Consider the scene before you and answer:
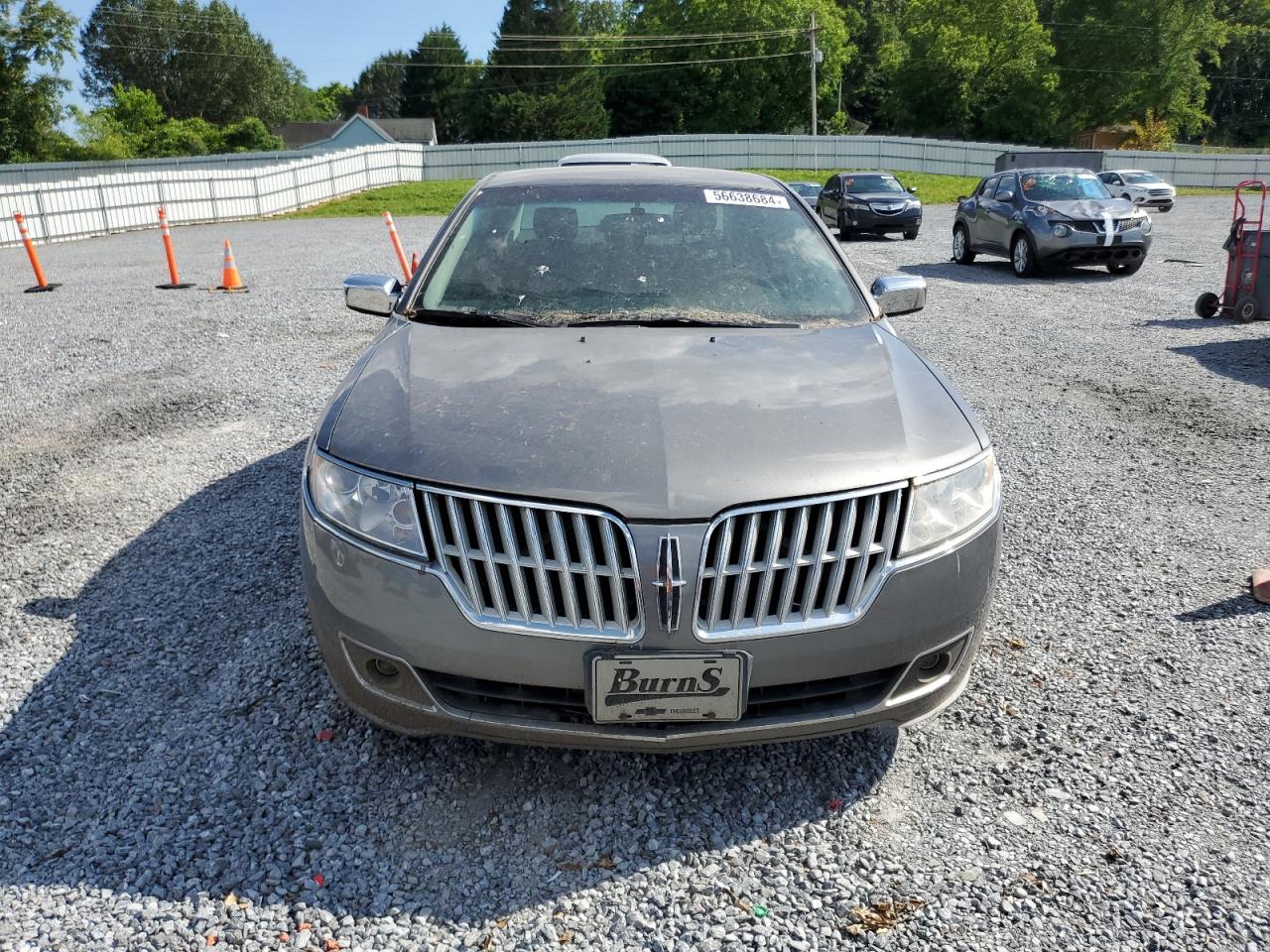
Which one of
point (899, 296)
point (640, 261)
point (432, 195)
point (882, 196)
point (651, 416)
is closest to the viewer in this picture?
point (651, 416)

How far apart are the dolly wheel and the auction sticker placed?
26.9ft

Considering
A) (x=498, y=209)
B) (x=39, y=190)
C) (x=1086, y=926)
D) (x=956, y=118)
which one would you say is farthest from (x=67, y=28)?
(x=1086, y=926)

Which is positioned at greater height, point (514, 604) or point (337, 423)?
point (337, 423)

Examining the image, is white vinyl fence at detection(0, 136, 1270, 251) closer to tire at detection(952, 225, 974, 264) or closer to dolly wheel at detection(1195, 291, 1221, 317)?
tire at detection(952, 225, 974, 264)

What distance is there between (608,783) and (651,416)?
3.45 feet

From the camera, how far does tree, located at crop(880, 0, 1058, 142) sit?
62.2 meters

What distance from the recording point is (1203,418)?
6688 mm

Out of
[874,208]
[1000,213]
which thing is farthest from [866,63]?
[1000,213]

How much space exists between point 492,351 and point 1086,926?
2287 mm

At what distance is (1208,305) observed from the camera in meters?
10.4

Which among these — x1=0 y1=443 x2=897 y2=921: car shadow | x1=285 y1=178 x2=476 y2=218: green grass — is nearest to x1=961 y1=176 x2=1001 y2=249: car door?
x1=0 y1=443 x2=897 y2=921: car shadow

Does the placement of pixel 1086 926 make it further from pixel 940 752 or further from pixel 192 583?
pixel 192 583

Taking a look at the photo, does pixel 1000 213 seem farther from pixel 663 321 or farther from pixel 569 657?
pixel 569 657

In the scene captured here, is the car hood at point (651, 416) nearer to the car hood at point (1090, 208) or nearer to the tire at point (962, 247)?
the car hood at point (1090, 208)
